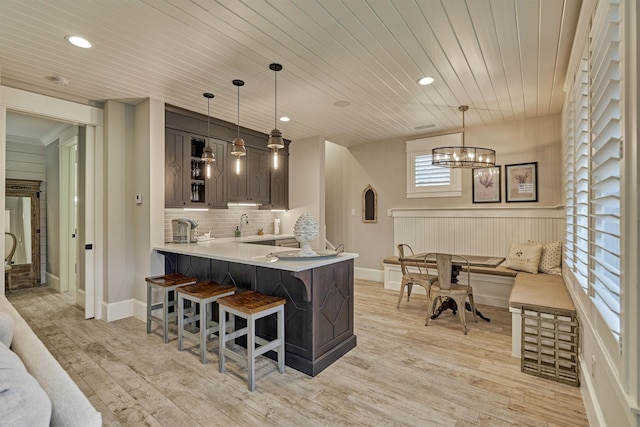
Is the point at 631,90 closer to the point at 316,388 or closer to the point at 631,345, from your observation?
the point at 631,345

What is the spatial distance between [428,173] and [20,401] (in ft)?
18.2

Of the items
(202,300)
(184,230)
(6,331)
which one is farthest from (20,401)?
(184,230)

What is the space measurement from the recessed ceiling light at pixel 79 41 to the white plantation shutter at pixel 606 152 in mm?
3397

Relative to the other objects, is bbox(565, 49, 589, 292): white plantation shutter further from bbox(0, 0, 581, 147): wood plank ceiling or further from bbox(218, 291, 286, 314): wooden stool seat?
bbox(218, 291, 286, 314): wooden stool seat

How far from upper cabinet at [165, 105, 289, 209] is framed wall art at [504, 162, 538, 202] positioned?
12.2 feet

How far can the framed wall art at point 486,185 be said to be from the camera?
4.95 m

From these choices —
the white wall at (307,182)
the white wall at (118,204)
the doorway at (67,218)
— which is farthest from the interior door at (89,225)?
the white wall at (307,182)

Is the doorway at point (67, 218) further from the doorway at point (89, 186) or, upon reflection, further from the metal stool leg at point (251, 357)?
the metal stool leg at point (251, 357)

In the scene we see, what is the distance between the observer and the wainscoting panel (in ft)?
14.8

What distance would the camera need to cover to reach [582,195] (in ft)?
7.98

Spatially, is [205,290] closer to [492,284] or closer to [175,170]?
[175,170]

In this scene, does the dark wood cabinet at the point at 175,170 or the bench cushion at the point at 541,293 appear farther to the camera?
the dark wood cabinet at the point at 175,170

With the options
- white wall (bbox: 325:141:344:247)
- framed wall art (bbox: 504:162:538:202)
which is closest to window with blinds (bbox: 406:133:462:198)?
framed wall art (bbox: 504:162:538:202)

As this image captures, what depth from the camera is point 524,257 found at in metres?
4.31
